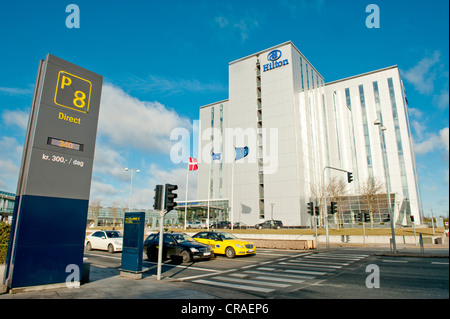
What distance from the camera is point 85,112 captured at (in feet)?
29.8

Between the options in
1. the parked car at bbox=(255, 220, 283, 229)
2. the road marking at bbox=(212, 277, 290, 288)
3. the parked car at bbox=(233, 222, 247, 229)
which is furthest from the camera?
the parked car at bbox=(233, 222, 247, 229)

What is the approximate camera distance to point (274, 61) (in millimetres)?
56094

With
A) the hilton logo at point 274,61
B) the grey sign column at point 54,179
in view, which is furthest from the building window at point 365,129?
the grey sign column at point 54,179

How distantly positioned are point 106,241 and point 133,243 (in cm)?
1072

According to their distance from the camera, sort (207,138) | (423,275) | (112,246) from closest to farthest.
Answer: (423,275) → (112,246) → (207,138)

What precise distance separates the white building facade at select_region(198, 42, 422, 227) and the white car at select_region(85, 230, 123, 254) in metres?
30.1

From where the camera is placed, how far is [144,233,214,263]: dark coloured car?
14.3m

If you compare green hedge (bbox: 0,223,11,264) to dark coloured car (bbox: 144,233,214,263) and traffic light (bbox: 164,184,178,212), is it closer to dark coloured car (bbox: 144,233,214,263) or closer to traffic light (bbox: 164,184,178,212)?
dark coloured car (bbox: 144,233,214,263)

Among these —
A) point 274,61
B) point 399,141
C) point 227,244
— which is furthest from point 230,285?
point 399,141

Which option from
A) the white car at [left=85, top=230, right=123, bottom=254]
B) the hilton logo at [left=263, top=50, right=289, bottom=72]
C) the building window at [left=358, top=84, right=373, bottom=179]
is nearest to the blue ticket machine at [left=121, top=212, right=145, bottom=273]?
the white car at [left=85, top=230, right=123, bottom=254]

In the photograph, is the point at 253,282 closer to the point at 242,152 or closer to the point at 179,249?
the point at 179,249
